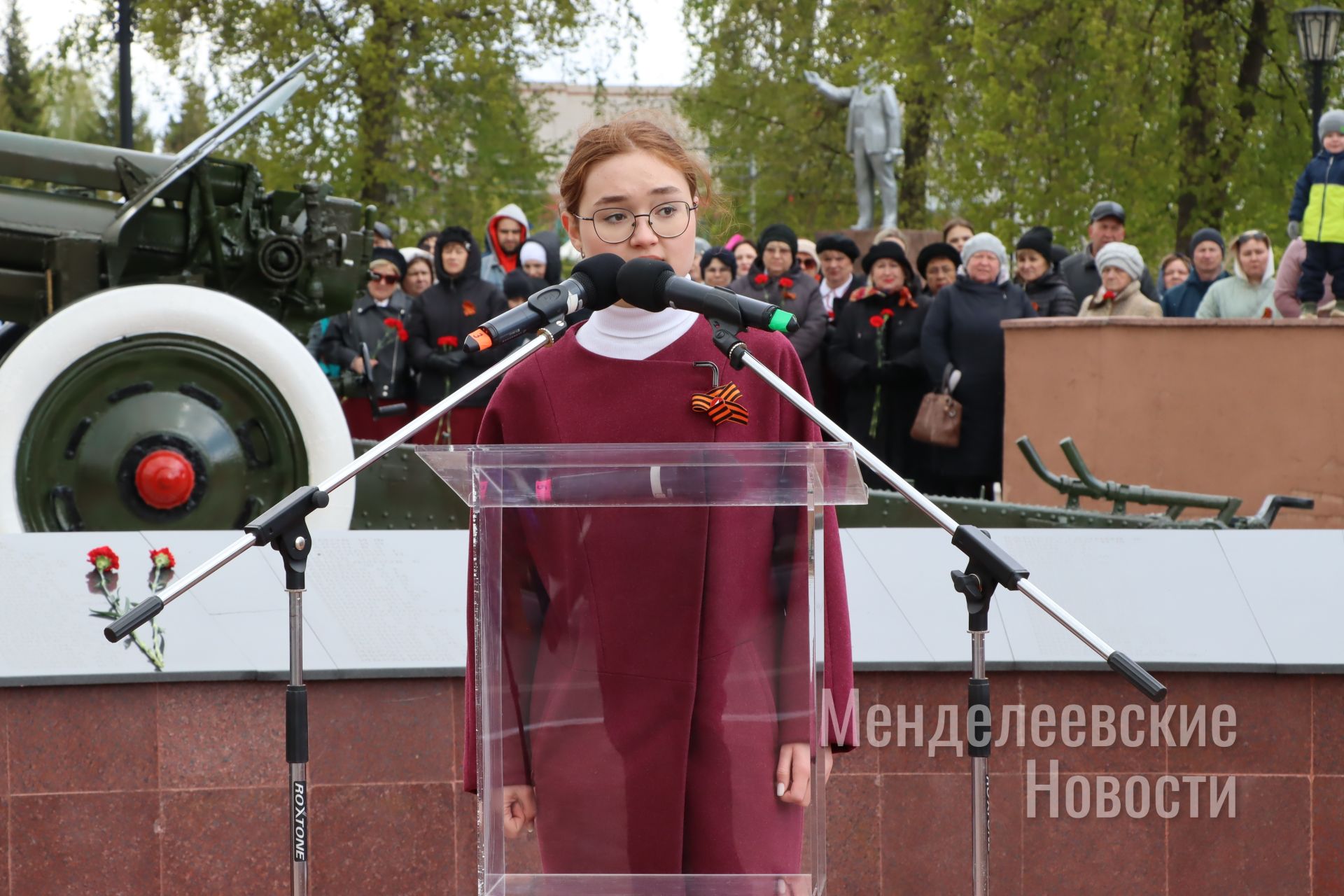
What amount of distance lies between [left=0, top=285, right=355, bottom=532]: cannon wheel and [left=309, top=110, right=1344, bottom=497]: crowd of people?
6.75ft

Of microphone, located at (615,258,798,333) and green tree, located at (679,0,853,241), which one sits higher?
green tree, located at (679,0,853,241)

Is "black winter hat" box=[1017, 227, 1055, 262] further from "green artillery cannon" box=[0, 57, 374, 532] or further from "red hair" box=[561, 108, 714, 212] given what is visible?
"red hair" box=[561, 108, 714, 212]

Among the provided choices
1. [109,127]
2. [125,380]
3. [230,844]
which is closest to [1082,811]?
[230,844]

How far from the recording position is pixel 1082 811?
434cm

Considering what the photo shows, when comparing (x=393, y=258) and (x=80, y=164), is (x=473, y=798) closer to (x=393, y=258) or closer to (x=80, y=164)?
(x=80, y=164)

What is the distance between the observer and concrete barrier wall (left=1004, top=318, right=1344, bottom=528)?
26.0ft

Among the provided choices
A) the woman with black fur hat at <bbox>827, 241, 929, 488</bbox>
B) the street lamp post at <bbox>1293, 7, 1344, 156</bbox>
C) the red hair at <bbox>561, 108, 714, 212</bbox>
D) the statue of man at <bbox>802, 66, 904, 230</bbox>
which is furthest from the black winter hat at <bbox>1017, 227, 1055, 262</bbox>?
the statue of man at <bbox>802, 66, 904, 230</bbox>

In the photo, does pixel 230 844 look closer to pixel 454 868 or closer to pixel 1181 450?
pixel 454 868

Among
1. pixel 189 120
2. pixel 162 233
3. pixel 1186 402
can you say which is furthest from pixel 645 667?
pixel 189 120

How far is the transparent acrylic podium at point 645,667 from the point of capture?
230 cm

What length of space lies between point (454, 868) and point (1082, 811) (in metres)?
1.62

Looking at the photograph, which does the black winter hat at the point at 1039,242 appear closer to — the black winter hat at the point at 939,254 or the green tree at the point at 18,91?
the black winter hat at the point at 939,254

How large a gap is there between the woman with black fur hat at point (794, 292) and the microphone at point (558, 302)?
6031 millimetres

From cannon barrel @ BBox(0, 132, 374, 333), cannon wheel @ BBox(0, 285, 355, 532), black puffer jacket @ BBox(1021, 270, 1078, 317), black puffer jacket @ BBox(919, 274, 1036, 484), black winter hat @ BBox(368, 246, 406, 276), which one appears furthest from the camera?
black winter hat @ BBox(368, 246, 406, 276)
